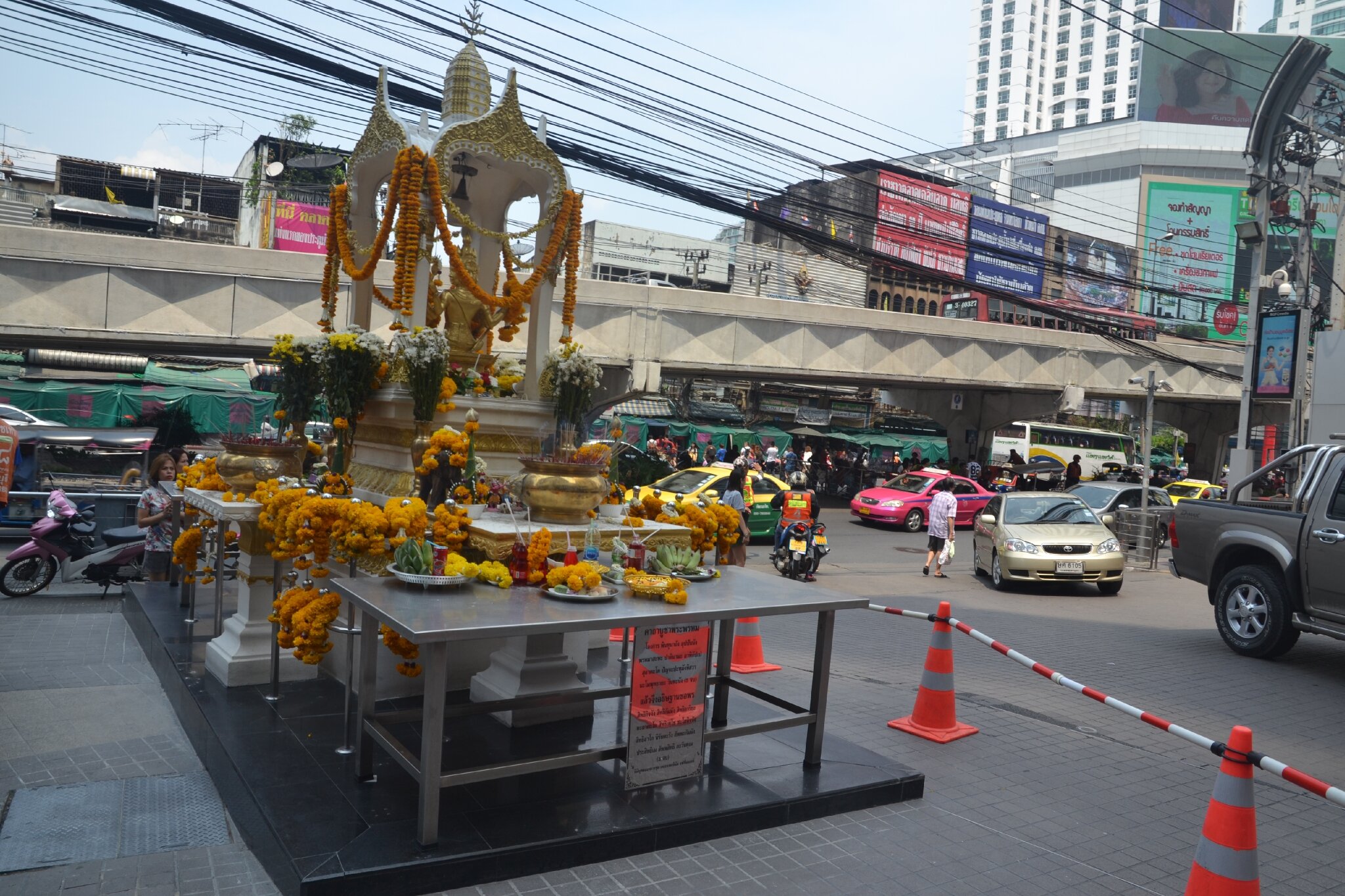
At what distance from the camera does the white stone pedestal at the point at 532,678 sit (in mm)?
6191

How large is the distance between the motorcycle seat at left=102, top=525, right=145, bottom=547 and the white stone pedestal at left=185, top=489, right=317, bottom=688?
5242mm

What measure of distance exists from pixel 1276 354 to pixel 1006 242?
166 feet

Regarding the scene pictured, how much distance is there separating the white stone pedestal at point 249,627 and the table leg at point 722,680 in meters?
2.94

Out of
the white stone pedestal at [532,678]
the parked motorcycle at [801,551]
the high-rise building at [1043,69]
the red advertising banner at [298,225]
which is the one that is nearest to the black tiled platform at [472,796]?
the white stone pedestal at [532,678]

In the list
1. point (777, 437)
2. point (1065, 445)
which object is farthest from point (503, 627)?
point (1065, 445)

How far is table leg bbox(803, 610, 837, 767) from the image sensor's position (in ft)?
18.7

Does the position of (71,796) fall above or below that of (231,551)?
below

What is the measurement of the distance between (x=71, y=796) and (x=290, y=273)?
1446 centimetres

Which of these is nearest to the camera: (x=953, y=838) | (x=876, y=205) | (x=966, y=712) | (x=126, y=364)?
(x=953, y=838)

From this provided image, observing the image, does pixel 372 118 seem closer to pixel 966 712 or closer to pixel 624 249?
pixel 966 712

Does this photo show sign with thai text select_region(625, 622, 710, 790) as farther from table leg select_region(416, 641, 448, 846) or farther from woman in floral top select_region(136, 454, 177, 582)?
woman in floral top select_region(136, 454, 177, 582)

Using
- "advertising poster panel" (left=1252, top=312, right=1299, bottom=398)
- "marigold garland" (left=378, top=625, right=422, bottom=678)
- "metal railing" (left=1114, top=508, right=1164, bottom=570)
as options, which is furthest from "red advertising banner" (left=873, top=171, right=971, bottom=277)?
"marigold garland" (left=378, top=625, right=422, bottom=678)

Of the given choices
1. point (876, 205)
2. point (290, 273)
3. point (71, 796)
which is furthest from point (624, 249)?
point (71, 796)

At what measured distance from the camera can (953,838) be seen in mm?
5230
